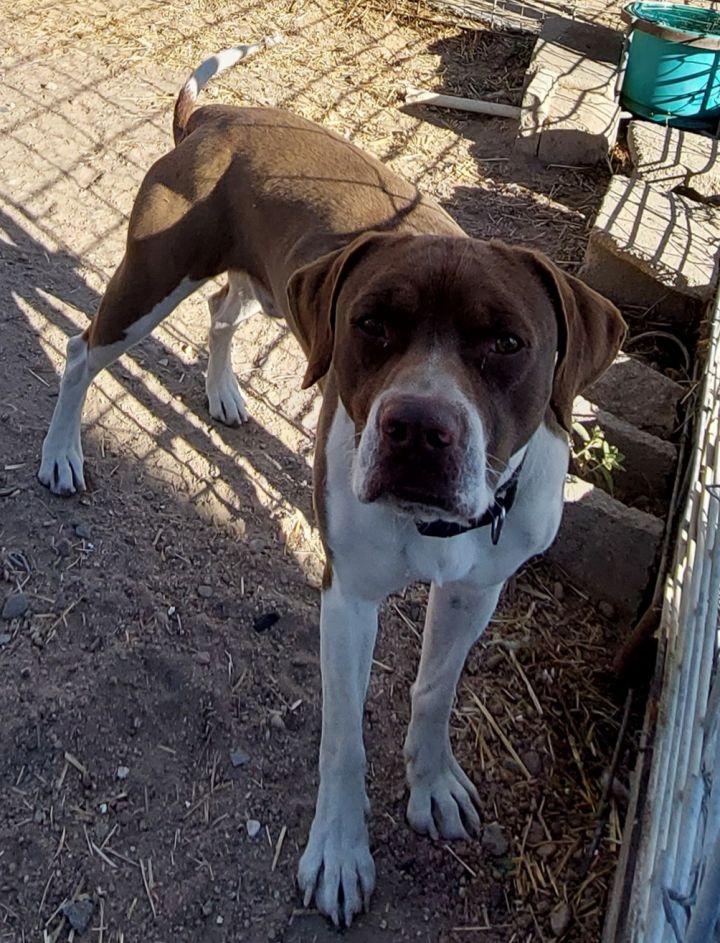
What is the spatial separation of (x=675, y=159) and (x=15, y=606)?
4.32 m

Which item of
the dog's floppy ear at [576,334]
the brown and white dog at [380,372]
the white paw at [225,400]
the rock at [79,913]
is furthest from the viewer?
the white paw at [225,400]

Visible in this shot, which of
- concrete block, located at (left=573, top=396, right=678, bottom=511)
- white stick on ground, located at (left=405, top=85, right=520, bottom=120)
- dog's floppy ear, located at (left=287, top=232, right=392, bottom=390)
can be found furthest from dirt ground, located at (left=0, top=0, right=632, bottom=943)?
white stick on ground, located at (left=405, top=85, right=520, bottom=120)

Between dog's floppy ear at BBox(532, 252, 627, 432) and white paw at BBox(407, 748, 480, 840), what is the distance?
1.16 meters

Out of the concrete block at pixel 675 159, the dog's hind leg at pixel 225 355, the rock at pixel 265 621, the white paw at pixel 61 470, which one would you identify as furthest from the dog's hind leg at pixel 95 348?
the concrete block at pixel 675 159

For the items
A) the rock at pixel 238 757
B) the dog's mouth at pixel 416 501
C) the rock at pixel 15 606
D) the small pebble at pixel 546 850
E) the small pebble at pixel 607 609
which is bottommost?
the small pebble at pixel 607 609

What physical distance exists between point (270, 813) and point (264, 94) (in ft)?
16.8

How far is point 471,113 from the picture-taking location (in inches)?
267

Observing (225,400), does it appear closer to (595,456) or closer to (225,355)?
(225,355)

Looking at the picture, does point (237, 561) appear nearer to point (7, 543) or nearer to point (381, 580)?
point (7, 543)

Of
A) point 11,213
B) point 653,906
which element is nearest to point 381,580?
point 653,906

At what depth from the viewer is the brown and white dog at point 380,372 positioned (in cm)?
211

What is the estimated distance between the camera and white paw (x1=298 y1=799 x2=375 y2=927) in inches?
104

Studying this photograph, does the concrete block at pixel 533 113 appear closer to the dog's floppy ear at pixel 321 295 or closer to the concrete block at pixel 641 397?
the concrete block at pixel 641 397

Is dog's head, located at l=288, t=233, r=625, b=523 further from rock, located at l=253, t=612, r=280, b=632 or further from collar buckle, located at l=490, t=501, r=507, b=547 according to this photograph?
rock, located at l=253, t=612, r=280, b=632
